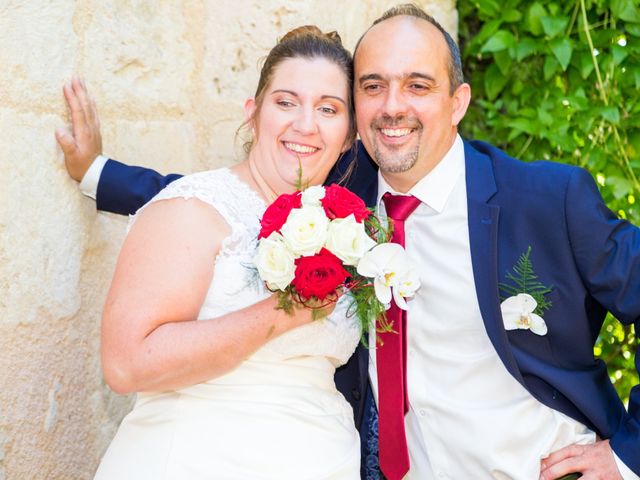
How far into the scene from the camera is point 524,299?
2.35 metres

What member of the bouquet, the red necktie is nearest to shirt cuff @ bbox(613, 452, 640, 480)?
the red necktie

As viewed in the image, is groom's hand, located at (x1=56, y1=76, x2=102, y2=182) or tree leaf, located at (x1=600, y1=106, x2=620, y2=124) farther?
tree leaf, located at (x1=600, y1=106, x2=620, y2=124)

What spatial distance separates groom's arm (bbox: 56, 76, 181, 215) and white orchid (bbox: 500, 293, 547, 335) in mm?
1229

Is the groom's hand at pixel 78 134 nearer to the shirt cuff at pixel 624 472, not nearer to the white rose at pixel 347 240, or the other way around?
the white rose at pixel 347 240

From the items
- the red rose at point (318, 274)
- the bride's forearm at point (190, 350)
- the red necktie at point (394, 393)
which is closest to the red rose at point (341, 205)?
the red rose at point (318, 274)

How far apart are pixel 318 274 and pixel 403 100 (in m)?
0.99

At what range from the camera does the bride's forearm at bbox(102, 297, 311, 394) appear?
199 cm

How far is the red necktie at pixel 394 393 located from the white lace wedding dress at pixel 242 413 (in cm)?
25

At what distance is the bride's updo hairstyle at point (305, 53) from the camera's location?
98.6 inches

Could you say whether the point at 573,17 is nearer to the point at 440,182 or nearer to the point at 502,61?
the point at 502,61

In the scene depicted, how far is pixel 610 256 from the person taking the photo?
2.34 m

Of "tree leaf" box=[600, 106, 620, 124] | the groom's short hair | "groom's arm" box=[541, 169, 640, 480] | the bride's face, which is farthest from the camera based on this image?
"tree leaf" box=[600, 106, 620, 124]

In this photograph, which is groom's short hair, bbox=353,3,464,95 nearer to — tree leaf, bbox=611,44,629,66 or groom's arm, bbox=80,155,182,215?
groom's arm, bbox=80,155,182,215

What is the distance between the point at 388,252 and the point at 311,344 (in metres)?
0.44
